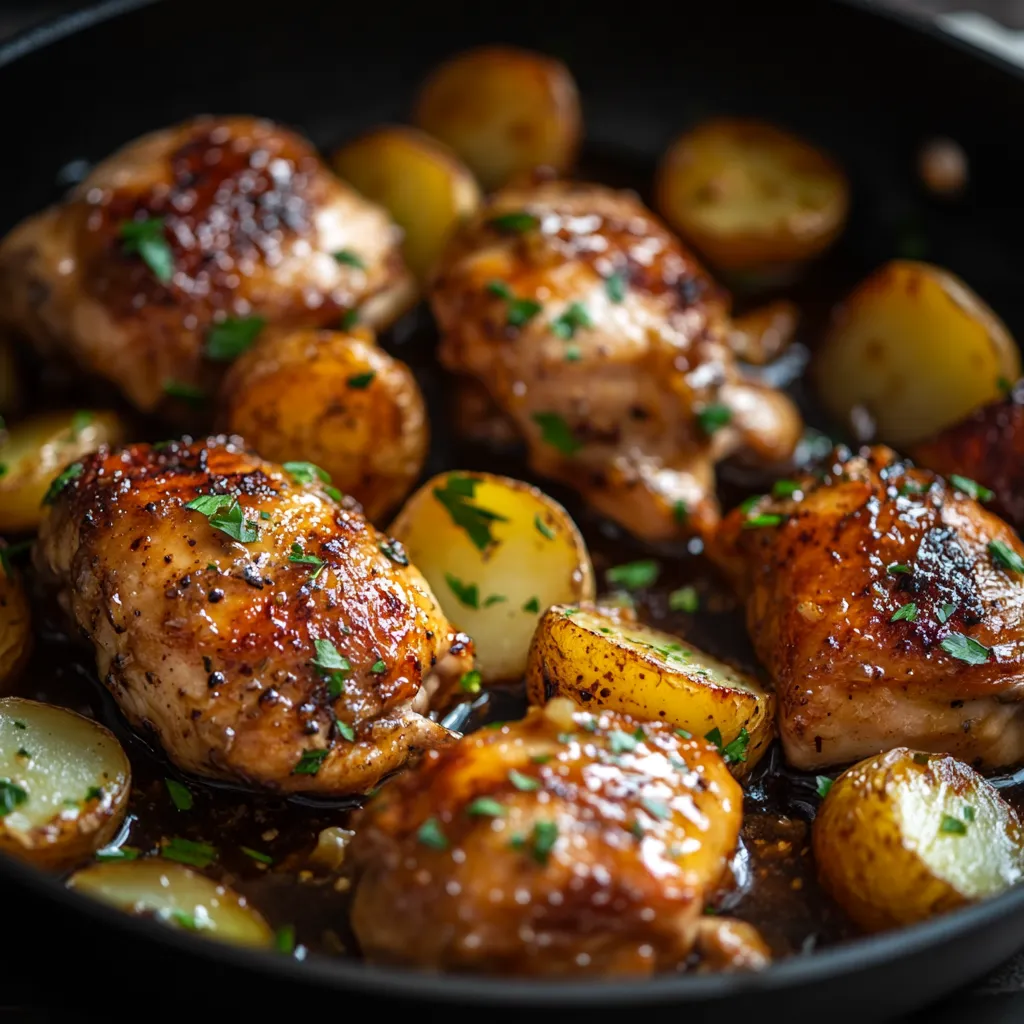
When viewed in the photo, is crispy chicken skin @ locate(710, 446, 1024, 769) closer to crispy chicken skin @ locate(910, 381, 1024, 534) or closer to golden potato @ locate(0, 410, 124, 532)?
crispy chicken skin @ locate(910, 381, 1024, 534)

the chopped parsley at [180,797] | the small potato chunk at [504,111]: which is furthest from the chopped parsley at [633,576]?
the small potato chunk at [504,111]

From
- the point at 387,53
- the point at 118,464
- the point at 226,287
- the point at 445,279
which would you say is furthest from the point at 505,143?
the point at 118,464

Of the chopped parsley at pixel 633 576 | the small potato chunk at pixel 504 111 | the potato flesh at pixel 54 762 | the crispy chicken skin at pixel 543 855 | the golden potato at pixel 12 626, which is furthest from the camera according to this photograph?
the small potato chunk at pixel 504 111

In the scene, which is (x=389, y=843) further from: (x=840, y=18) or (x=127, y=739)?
(x=840, y=18)

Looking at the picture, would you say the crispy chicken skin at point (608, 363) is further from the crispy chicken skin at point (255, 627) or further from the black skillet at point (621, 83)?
the crispy chicken skin at point (255, 627)

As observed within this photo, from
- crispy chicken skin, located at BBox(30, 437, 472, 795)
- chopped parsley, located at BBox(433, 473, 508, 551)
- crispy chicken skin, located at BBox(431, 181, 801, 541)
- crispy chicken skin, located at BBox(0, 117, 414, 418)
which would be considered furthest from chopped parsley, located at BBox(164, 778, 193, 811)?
crispy chicken skin, located at BBox(431, 181, 801, 541)

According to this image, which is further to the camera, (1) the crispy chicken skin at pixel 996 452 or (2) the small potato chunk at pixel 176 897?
(1) the crispy chicken skin at pixel 996 452

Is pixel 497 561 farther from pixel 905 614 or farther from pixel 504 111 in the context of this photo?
pixel 504 111
